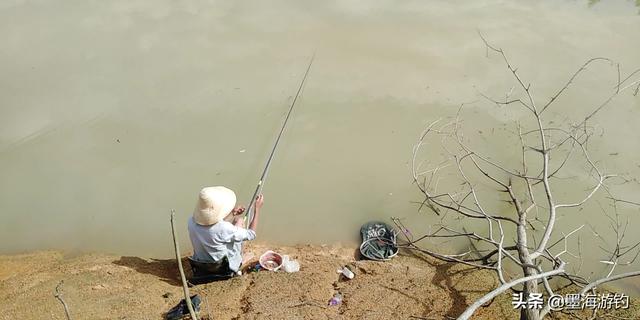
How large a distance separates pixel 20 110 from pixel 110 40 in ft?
4.45

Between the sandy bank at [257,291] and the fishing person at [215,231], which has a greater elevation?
the fishing person at [215,231]

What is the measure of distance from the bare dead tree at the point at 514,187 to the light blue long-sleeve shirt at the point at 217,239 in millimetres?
1158

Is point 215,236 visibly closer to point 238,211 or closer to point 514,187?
point 238,211

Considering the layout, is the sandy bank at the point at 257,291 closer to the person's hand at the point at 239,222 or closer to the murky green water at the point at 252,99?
the person's hand at the point at 239,222

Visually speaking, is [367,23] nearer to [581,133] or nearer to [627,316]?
[581,133]

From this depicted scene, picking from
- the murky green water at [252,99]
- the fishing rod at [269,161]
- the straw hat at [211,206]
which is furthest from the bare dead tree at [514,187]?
the straw hat at [211,206]

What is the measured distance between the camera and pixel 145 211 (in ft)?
13.1

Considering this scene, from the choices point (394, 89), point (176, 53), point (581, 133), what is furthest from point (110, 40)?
point (581, 133)

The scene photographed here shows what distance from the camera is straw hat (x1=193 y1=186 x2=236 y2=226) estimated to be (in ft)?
9.23

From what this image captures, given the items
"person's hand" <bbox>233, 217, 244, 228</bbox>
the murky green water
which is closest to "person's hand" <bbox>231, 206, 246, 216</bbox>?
"person's hand" <bbox>233, 217, 244, 228</bbox>

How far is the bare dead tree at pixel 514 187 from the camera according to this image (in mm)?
3562

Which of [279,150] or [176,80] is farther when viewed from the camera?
[176,80]

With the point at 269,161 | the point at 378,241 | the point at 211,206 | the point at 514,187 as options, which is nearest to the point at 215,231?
the point at 211,206

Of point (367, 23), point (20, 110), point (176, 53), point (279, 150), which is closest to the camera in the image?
point (279, 150)
